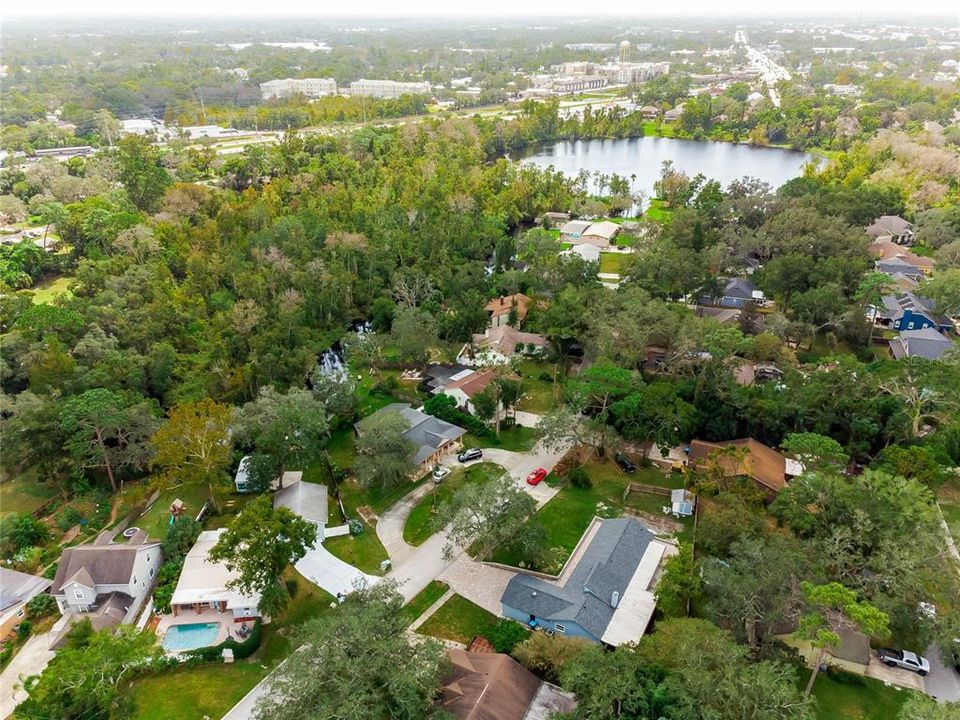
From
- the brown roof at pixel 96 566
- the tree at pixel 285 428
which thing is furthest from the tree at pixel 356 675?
the tree at pixel 285 428

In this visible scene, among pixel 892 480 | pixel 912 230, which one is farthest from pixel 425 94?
pixel 892 480

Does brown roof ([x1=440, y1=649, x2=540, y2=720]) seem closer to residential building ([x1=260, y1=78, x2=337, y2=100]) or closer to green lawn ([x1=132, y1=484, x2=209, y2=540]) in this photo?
green lawn ([x1=132, y1=484, x2=209, y2=540])

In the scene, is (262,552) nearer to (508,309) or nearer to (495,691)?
(495,691)

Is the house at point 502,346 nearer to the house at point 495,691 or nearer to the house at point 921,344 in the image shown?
the house at point 495,691

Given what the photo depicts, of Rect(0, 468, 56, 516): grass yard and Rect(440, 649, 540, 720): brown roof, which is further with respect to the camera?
Rect(0, 468, 56, 516): grass yard

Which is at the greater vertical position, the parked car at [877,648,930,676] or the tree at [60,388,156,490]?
the tree at [60,388,156,490]

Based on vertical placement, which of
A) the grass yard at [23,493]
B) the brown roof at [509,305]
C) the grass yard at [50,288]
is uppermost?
the grass yard at [50,288]

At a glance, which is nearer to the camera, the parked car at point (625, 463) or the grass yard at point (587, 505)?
the grass yard at point (587, 505)

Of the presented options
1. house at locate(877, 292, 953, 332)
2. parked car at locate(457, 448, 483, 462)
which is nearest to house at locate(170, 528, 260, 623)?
parked car at locate(457, 448, 483, 462)
